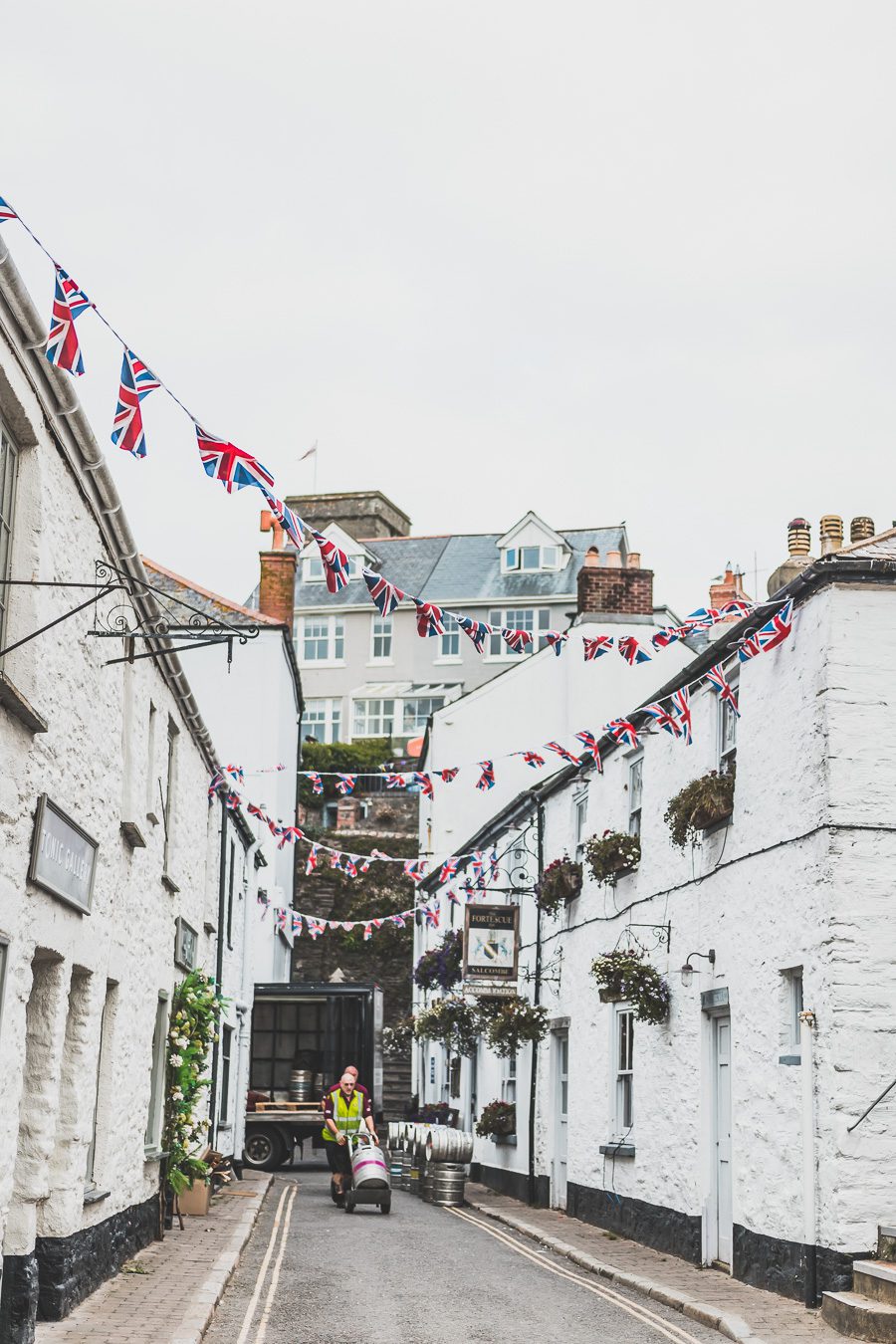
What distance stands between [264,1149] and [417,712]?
89.0ft

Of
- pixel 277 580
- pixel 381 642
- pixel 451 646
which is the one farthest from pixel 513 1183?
pixel 381 642

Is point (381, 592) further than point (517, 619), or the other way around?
point (517, 619)

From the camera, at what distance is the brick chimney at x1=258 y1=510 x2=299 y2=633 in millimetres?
37719

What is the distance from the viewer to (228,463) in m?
8.87

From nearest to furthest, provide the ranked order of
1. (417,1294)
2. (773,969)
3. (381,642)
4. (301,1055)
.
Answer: (417,1294)
(773,969)
(301,1055)
(381,642)

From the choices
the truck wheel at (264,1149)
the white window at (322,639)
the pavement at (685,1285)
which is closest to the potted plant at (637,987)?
the pavement at (685,1285)

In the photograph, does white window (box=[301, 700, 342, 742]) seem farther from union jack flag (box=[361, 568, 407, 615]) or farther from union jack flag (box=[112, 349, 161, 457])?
union jack flag (box=[112, 349, 161, 457])

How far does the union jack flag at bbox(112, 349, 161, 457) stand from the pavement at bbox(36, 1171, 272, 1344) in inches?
209

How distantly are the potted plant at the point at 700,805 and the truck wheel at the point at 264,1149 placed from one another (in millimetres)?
15188

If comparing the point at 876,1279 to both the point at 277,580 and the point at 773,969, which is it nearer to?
the point at 773,969

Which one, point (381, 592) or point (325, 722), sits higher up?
point (325, 722)

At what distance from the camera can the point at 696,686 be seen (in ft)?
48.7

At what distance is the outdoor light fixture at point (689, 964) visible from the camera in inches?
552

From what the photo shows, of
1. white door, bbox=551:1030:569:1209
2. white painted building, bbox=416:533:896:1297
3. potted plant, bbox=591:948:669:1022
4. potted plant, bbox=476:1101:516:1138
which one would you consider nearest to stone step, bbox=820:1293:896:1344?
white painted building, bbox=416:533:896:1297
